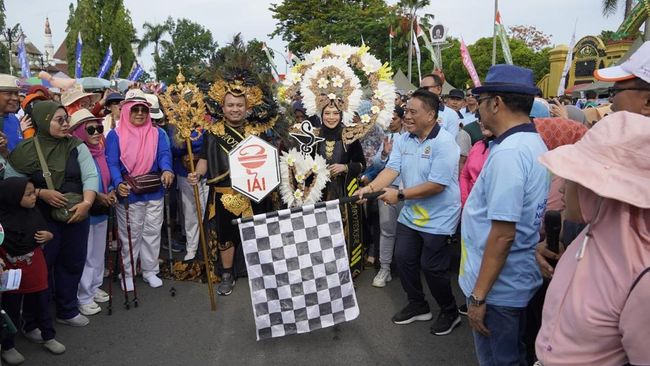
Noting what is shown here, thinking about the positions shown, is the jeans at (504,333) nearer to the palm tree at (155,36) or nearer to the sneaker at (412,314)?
the sneaker at (412,314)

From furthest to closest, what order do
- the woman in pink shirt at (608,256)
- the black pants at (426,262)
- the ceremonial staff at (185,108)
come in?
the ceremonial staff at (185,108)
the black pants at (426,262)
the woman in pink shirt at (608,256)

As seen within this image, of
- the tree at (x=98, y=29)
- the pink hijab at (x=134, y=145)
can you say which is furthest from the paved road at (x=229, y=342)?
the tree at (x=98, y=29)

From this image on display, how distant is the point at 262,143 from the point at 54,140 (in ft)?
5.99

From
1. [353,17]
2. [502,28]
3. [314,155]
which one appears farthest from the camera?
[353,17]

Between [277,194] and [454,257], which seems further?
[454,257]

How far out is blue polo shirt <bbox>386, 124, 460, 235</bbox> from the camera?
3.62m

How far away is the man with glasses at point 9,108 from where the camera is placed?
399 centimetres

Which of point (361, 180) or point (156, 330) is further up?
point (361, 180)

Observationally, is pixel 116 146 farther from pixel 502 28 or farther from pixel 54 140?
pixel 502 28

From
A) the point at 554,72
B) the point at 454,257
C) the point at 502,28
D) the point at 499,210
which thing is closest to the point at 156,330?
the point at 499,210

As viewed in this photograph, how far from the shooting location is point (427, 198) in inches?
146

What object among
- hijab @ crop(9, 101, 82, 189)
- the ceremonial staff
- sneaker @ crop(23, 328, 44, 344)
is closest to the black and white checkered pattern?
the ceremonial staff

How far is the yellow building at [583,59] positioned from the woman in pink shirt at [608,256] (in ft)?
94.6

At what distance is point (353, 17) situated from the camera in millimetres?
32594
